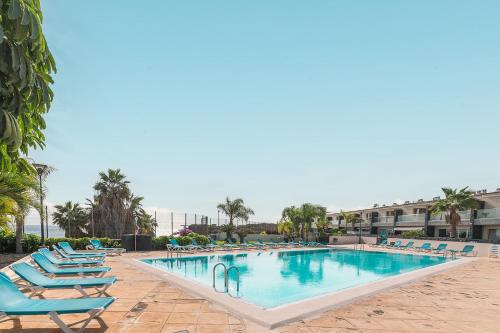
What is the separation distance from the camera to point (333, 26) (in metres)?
11.4

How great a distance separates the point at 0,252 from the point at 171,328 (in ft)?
55.3

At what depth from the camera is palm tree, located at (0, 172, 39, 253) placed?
1073cm

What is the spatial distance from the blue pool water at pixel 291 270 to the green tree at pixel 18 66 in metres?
7.52

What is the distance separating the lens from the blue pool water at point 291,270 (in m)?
11.9

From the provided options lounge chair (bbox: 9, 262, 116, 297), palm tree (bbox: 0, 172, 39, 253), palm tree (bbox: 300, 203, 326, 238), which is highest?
palm tree (bbox: 0, 172, 39, 253)

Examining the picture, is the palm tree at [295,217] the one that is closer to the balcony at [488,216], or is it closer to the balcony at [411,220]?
the balcony at [411,220]

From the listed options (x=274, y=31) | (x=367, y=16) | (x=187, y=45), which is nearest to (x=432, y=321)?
(x=367, y=16)

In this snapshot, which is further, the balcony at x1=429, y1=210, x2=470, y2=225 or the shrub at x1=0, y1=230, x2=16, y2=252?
the balcony at x1=429, y1=210, x2=470, y2=225

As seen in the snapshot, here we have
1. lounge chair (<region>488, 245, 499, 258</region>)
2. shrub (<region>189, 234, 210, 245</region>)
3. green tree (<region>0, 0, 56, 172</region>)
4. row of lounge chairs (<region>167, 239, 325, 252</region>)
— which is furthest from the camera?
shrub (<region>189, 234, 210, 245</region>)

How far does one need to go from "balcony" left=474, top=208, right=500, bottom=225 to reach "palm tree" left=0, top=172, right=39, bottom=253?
1384 inches

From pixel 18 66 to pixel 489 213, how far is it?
1441 inches

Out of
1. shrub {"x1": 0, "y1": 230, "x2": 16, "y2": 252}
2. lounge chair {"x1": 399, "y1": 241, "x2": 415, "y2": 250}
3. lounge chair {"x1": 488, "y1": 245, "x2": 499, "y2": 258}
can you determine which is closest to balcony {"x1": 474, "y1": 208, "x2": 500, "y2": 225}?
lounge chair {"x1": 488, "y1": 245, "x2": 499, "y2": 258}

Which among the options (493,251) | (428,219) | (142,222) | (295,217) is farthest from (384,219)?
(142,222)

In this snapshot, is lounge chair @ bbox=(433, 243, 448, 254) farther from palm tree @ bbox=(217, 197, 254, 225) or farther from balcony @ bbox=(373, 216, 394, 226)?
balcony @ bbox=(373, 216, 394, 226)
